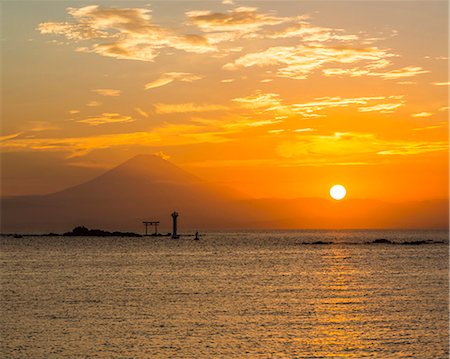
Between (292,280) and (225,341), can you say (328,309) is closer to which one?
(225,341)

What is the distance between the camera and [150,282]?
7594cm

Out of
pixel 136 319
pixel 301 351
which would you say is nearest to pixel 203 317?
pixel 136 319

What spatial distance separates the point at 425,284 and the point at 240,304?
86.5 feet

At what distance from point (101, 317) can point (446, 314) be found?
23518 mm

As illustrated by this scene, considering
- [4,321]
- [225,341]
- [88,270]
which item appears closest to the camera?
[225,341]

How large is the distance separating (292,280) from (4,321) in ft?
130

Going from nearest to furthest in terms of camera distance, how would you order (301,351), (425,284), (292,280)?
(301,351), (425,284), (292,280)

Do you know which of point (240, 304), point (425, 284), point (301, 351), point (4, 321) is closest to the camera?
point (301, 351)

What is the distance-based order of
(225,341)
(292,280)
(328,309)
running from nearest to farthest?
(225,341)
(328,309)
(292,280)

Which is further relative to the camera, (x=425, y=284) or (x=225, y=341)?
(x=425, y=284)

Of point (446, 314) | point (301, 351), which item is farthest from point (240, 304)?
point (301, 351)

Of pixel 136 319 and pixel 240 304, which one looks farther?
pixel 240 304

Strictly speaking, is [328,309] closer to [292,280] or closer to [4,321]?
[4,321]

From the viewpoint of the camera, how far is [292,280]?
78.8 m
